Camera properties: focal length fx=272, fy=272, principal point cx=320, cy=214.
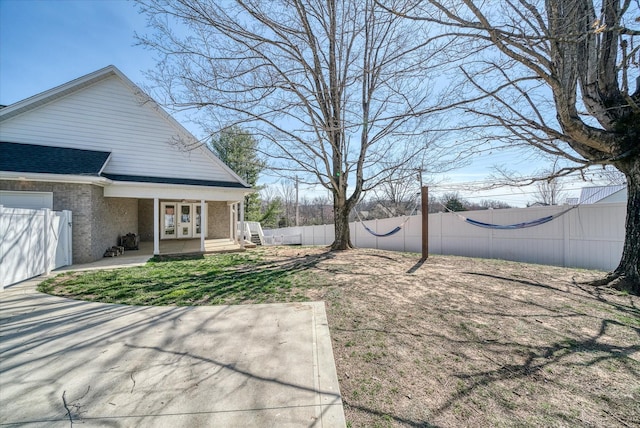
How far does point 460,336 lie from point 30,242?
806 cm

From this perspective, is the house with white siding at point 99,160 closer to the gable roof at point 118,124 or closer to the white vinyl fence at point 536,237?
the gable roof at point 118,124

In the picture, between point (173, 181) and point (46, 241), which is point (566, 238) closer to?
point (173, 181)

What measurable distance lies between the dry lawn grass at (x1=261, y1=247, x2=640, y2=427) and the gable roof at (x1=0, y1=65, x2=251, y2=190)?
25.7ft

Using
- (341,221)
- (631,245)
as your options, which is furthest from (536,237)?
(341,221)

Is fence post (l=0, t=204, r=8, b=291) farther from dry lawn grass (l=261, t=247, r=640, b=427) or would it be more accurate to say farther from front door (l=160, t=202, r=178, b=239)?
front door (l=160, t=202, r=178, b=239)

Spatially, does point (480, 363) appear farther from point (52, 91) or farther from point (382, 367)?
point (52, 91)

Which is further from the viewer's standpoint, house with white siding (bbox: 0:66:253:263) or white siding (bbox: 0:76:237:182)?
white siding (bbox: 0:76:237:182)

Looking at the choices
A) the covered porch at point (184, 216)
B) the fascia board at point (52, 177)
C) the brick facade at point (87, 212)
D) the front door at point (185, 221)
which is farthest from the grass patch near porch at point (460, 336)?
the front door at point (185, 221)

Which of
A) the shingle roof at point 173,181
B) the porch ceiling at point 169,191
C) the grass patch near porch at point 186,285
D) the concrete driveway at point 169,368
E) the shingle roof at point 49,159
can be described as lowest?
the concrete driveway at point 169,368

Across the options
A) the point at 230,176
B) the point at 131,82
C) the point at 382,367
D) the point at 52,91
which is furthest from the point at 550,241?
the point at 52,91

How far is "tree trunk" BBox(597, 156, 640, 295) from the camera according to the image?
14.7 ft

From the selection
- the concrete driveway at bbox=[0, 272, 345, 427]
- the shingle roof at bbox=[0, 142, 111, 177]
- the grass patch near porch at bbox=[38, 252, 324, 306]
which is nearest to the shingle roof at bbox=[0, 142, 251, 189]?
the shingle roof at bbox=[0, 142, 111, 177]

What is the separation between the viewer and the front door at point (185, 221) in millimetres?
14297

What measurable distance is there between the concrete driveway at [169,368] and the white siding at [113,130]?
7433mm
